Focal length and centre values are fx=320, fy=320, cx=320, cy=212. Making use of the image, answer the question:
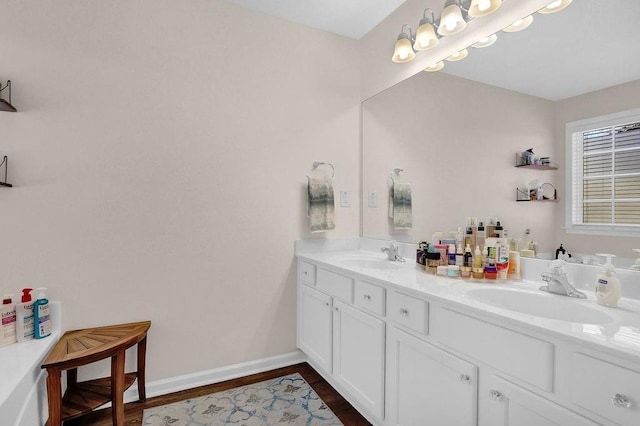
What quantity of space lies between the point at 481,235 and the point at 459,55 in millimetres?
1008

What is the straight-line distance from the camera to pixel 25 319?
1585 mm

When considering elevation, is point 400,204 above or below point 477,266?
above

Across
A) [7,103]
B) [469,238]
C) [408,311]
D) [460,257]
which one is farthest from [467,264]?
[7,103]

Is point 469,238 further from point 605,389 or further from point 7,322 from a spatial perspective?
point 7,322

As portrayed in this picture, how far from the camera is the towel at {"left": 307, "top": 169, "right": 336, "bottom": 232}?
2320mm

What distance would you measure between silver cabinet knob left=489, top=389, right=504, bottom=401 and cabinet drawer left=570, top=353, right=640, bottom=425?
0.69 feet

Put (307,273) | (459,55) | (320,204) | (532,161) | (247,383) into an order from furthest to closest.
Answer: (320,204)
(307,273)
(247,383)
(459,55)
(532,161)

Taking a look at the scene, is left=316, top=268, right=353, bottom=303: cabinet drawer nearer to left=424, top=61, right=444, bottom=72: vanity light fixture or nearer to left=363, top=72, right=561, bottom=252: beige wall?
left=363, top=72, right=561, bottom=252: beige wall

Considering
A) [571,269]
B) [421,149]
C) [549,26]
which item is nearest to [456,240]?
[571,269]

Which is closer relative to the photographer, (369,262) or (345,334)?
(345,334)

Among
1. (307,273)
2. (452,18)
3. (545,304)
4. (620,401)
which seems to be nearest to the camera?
(620,401)

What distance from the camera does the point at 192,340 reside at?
6.69 feet

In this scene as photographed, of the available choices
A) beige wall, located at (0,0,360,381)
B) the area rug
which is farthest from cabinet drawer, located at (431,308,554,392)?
beige wall, located at (0,0,360,381)

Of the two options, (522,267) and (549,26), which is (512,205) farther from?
(549,26)
